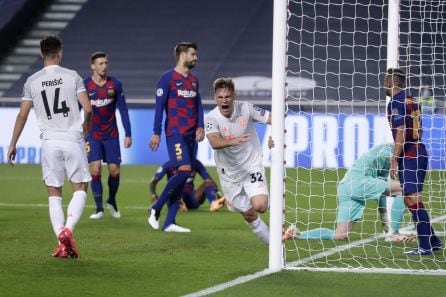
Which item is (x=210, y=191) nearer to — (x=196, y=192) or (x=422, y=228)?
(x=196, y=192)

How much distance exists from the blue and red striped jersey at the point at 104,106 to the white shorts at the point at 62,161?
3772 mm

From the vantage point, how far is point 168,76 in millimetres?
11844

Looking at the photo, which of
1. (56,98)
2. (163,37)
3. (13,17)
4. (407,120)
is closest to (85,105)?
(56,98)

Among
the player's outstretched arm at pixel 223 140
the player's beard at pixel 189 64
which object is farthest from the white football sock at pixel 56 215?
the player's beard at pixel 189 64

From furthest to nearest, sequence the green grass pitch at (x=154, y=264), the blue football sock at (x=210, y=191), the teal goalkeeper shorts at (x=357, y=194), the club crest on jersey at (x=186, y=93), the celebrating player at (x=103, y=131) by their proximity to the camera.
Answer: the blue football sock at (x=210, y=191) → the celebrating player at (x=103, y=131) → the club crest on jersey at (x=186, y=93) → the teal goalkeeper shorts at (x=357, y=194) → the green grass pitch at (x=154, y=264)

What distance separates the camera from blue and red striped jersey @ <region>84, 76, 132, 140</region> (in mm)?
13266

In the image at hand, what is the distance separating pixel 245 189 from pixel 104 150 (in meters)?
3.84

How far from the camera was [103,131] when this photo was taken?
13297 mm

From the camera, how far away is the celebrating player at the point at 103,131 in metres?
13.2

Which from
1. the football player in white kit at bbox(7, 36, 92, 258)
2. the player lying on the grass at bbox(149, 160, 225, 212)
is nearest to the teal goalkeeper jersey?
the football player in white kit at bbox(7, 36, 92, 258)

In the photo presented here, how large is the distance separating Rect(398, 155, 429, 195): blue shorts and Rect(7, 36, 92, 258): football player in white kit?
2.81m

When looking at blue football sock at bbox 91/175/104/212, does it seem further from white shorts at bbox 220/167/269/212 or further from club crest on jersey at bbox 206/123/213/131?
club crest on jersey at bbox 206/123/213/131

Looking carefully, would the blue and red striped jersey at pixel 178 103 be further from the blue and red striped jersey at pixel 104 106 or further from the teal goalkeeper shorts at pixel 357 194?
the teal goalkeeper shorts at pixel 357 194

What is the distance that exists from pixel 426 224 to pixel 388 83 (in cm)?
130
